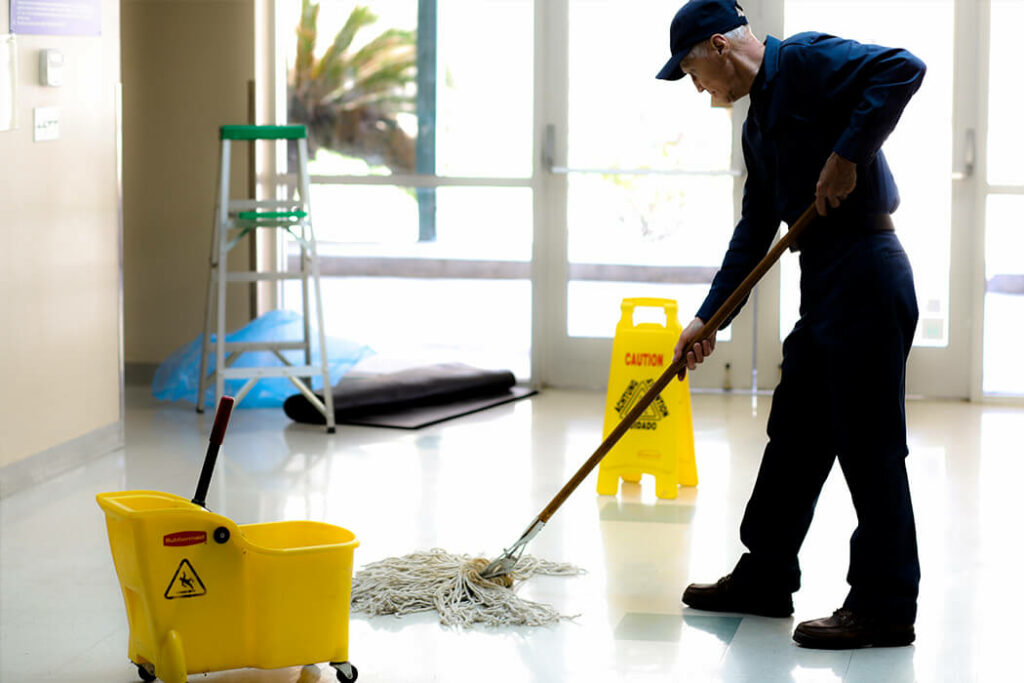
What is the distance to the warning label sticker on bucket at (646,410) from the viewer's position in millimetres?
4105

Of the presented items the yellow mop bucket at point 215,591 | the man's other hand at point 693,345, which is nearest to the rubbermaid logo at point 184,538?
the yellow mop bucket at point 215,591

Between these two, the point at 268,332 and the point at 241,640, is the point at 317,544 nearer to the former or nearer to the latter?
the point at 241,640

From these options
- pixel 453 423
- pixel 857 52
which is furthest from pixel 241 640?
pixel 453 423

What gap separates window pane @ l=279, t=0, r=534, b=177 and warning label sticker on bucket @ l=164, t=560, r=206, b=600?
393cm

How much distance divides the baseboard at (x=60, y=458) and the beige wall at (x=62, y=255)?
3 centimetres

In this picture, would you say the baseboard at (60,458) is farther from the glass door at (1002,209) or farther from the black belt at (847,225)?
the glass door at (1002,209)

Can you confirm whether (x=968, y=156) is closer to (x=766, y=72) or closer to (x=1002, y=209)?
(x=1002, y=209)

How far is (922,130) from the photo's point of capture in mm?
5844

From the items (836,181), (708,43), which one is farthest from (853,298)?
(708,43)

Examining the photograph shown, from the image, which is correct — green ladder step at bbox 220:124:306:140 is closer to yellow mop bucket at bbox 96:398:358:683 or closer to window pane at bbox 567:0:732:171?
window pane at bbox 567:0:732:171

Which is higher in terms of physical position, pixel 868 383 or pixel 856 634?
pixel 868 383

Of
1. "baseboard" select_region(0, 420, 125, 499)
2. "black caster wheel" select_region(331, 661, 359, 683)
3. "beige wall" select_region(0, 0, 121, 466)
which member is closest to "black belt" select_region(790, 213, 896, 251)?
"black caster wheel" select_region(331, 661, 359, 683)

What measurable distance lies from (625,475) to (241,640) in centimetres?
194

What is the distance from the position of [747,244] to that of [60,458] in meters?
2.56
